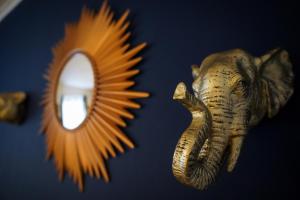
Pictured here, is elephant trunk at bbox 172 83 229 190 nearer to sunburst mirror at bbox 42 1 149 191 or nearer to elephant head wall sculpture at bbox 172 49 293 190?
elephant head wall sculpture at bbox 172 49 293 190

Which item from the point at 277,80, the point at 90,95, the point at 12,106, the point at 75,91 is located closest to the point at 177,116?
the point at 277,80

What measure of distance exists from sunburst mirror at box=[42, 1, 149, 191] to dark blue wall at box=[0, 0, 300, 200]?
5cm

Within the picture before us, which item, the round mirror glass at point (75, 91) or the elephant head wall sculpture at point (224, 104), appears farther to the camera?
the round mirror glass at point (75, 91)

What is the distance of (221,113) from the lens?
1.55ft

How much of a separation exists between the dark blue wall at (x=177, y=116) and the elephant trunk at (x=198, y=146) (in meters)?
0.21

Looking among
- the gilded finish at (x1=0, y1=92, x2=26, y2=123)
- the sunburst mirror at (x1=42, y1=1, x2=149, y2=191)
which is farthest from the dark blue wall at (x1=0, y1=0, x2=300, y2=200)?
the gilded finish at (x1=0, y1=92, x2=26, y2=123)

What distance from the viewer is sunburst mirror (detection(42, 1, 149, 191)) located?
986mm

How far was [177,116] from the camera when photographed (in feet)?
2.70

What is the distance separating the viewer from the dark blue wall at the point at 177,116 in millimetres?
613

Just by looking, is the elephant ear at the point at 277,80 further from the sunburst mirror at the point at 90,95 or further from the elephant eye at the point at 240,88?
the sunburst mirror at the point at 90,95

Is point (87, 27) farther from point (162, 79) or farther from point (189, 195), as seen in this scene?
point (189, 195)

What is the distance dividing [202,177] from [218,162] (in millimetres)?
48

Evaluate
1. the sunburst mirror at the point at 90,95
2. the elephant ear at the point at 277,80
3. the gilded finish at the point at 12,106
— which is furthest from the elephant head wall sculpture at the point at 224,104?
the gilded finish at the point at 12,106

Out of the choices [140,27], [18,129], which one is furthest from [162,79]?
[18,129]
